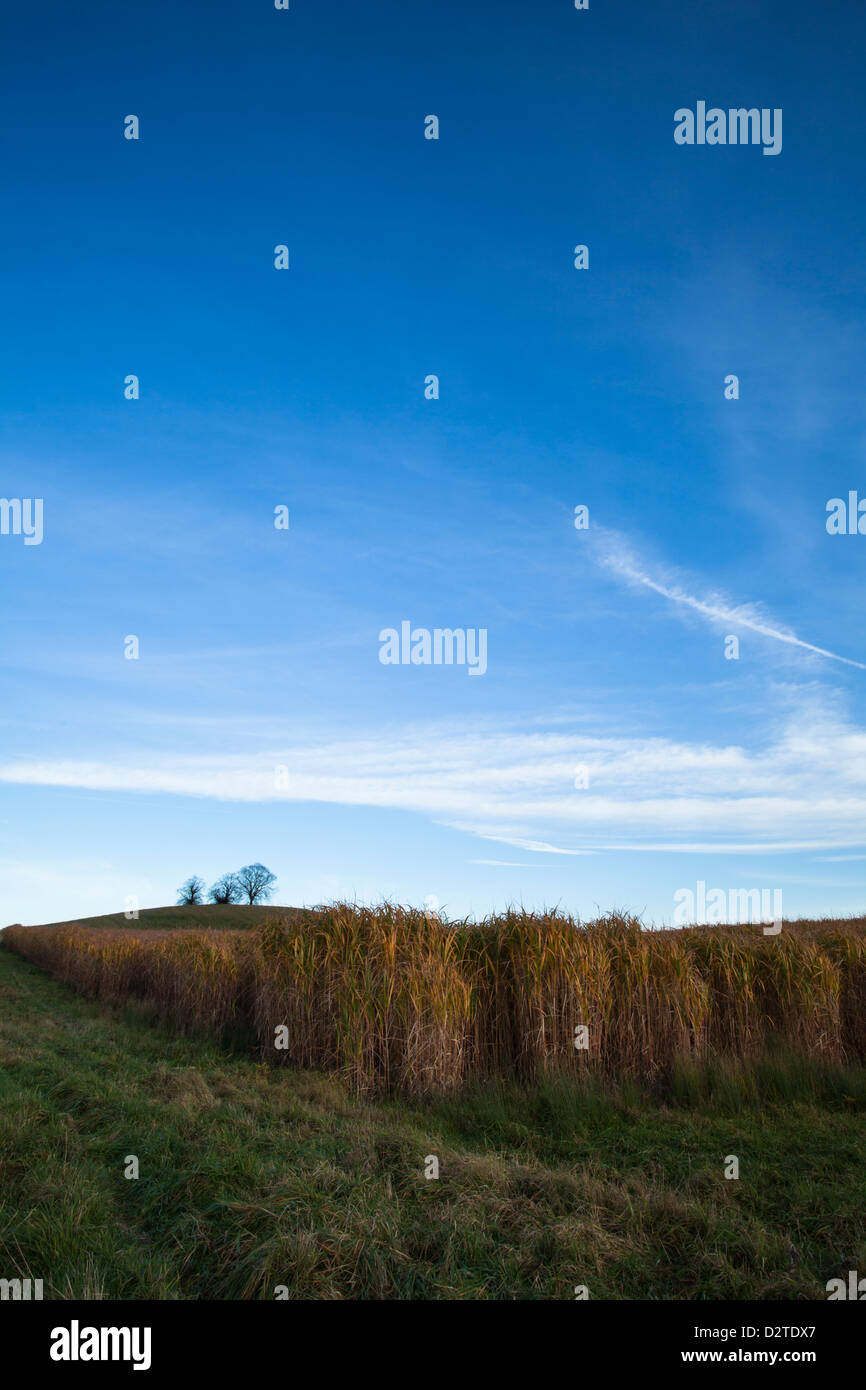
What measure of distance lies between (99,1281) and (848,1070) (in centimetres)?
900

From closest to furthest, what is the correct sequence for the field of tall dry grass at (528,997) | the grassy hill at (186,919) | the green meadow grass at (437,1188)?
the green meadow grass at (437,1188) → the field of tall dry grass at (528,997) → the grassy hill at (186,919)

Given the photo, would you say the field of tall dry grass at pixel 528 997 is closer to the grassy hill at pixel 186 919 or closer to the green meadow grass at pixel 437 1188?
the green meadow grass at pixel 437 1188

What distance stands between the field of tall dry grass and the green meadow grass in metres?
0.64

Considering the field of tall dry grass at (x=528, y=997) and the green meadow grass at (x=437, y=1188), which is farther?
the field of tall dry grass at (x=528, y=997)

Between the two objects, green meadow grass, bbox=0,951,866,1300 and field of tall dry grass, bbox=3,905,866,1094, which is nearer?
green meadow grass, bbox=0,951,866,1300

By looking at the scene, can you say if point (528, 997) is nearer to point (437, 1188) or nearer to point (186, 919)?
point (437, 1188)

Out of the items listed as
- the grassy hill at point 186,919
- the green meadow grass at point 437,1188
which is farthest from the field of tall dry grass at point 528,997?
the grassy hill at point 186,919

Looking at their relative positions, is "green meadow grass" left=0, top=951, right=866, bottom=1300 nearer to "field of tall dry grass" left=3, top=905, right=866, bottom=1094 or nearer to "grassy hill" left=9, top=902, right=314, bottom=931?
"field of tall dry grass" left=3, top=905, right=866, bottom=1094

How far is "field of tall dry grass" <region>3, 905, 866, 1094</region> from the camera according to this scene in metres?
9.23

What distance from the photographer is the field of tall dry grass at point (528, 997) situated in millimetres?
9234

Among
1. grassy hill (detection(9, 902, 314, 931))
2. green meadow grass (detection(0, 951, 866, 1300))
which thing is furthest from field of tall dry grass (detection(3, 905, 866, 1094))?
grassy hill (detection(9, 902, 314, 931))

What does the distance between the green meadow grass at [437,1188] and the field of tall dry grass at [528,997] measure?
638 mm
